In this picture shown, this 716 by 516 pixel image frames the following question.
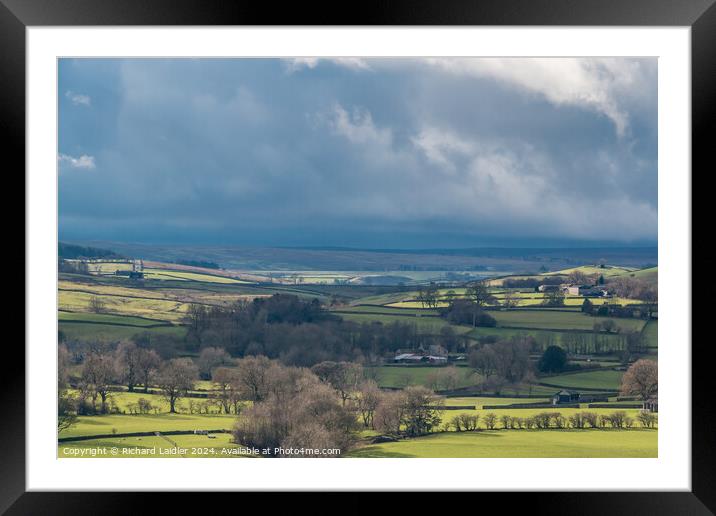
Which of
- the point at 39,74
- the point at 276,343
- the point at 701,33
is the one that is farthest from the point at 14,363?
the point at 276,343

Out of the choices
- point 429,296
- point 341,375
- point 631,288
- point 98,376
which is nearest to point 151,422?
point 98,376

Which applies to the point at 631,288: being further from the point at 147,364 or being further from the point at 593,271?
the point at 147,364

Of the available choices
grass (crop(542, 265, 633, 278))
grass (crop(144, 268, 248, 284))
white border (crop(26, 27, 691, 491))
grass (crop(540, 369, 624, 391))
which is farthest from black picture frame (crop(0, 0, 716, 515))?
grass (crop(144, 268, 248, 284))

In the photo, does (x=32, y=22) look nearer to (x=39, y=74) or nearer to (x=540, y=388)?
(x=39, y=74)

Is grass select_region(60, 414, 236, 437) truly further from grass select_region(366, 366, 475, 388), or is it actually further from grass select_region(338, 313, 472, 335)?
grass select_region(338, 313, 472, 335)

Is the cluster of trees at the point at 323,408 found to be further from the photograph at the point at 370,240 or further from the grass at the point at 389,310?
the grass at the point at 389,310
